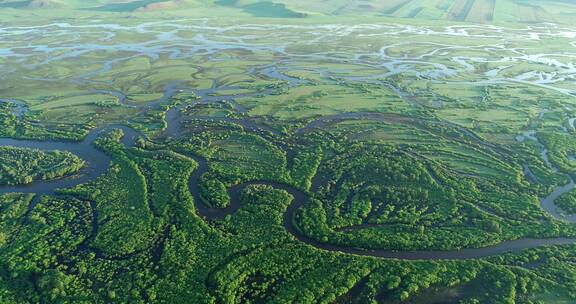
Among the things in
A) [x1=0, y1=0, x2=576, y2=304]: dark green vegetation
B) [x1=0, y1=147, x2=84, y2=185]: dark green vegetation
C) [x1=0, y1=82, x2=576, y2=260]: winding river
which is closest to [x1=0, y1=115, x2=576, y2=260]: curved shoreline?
[x1=0, y1=82, x2=576, y2=260]: winding river

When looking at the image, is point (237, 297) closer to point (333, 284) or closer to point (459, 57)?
point (333, 284)

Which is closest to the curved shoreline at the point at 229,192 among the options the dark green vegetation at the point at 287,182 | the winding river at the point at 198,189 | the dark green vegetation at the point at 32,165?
the winding river at the point at 198,189

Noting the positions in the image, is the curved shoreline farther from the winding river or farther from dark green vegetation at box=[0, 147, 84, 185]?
dark green vegetation at box=[0, 147, 84, 185]

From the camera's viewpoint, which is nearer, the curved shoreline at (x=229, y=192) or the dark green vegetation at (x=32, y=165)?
the curved shoreline at (x=229, y=192)

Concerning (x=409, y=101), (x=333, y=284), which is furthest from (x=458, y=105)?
(x=333, y=284)

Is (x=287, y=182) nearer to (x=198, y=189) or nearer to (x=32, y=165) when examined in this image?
(x=198, y=189)

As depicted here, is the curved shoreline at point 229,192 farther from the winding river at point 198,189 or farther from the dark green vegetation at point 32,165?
the dark green vegetation at point 32,165

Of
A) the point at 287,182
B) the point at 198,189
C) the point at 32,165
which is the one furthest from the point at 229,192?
the point at 32,165
